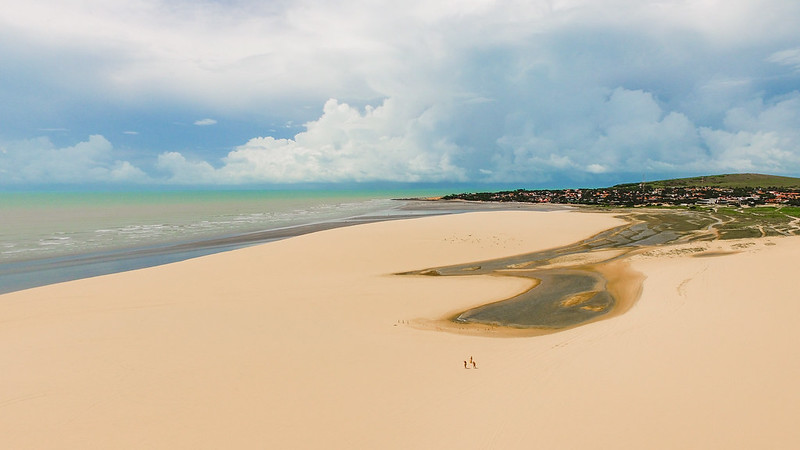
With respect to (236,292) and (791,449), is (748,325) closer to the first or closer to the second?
(791,449)

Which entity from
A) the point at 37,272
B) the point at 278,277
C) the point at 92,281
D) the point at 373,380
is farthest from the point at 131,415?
the point at 37,272

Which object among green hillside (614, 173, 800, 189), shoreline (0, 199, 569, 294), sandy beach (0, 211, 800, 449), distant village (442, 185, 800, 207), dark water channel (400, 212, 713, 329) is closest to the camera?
sandy beach (0, 211, 800, 449)

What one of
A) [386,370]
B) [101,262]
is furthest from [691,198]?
[101,262]

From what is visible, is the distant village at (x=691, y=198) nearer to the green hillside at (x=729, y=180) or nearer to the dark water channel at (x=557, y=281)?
the green hillside at (x=729, y=180)

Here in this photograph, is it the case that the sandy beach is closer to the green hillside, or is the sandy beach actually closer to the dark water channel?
the dark water channel

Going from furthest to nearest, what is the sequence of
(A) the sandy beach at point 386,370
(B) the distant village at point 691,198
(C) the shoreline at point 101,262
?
(B) the distant village at point 691,198 < (C) the shoreline at point 101,262 < (A) the sandy beach at point 386,370

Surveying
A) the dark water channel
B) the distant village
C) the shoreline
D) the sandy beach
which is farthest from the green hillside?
the sandy beach

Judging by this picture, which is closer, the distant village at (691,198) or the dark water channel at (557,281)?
the dark water channel at (557,281)

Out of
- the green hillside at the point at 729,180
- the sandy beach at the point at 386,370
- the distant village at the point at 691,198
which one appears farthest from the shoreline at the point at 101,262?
the green hillside at the point at 729,180
